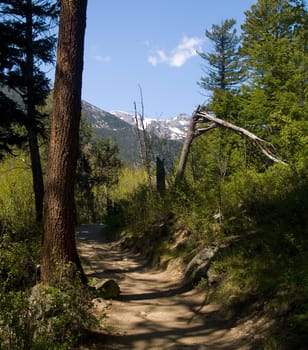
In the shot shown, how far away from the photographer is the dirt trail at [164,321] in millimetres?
4078

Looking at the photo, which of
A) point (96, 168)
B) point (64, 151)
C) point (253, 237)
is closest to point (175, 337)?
point (253, 237)

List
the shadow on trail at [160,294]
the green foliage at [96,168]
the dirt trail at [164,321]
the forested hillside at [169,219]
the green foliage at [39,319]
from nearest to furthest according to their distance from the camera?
the green foliage at [39,319], the forested hillside at [169,219], the dirt trail at [164,321], the shadow on trail at [160,294], the green foliage at [96,168]

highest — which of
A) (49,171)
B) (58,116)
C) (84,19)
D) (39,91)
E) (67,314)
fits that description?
(39,91)

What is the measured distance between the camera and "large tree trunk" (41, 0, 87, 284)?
460cm

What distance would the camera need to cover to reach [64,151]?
4766mm

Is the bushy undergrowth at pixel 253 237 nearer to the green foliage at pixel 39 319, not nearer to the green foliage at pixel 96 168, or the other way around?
the green foliage at pixel 39 319

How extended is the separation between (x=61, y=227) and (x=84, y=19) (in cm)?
294

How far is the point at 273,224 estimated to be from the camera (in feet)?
20.1

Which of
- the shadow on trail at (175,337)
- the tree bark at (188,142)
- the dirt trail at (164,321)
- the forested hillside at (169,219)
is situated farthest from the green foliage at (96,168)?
the shadow on trail at (175,337)

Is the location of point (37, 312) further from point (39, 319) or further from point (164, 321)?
point (164, 321)

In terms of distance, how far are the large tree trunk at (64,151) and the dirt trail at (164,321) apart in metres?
0.88

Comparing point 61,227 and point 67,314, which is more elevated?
point 61,227

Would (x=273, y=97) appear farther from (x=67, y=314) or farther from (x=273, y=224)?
(x=67, y=314)

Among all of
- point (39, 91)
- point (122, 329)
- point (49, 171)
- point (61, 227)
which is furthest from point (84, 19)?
point (39, 91)
